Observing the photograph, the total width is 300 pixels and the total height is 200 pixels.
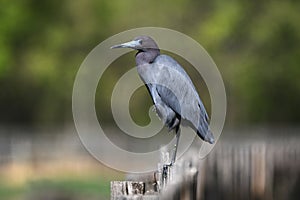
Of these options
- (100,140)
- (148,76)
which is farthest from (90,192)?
(148,76)

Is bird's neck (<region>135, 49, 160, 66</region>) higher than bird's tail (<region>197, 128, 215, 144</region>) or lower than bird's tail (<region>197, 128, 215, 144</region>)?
higher

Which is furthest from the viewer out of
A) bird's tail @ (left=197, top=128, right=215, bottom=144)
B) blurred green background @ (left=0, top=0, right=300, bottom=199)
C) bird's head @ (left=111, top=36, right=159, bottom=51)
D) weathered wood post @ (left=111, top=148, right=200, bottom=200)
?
blurred green background @ (left=0, top=0, right=300, bottom=199)

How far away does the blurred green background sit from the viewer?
1551 inches

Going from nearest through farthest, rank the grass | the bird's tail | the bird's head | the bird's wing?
1. the bird's tail
2. the bird's wing
3. the bird's head
4. the grass

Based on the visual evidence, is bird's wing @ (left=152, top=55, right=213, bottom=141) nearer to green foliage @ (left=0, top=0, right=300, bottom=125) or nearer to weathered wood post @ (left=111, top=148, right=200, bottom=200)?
weathered wood post @ (left=111, top=148, right=200, bottom=200)

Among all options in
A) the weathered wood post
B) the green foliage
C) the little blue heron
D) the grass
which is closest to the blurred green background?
the green foliage

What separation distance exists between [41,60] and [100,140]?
26.9 ft

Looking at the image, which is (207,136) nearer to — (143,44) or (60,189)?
(143,44)

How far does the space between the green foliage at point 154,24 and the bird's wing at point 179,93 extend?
2807 cm

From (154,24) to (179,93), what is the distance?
Answer: 95.4 ft

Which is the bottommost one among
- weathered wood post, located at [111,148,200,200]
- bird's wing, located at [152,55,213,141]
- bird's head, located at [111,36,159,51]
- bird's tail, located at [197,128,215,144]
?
weathered wood post, located at [111,148,200,200]

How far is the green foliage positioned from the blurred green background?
38mm

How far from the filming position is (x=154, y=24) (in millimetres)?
37688

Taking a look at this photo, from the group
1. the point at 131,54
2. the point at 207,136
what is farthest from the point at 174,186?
the point at 131,54
